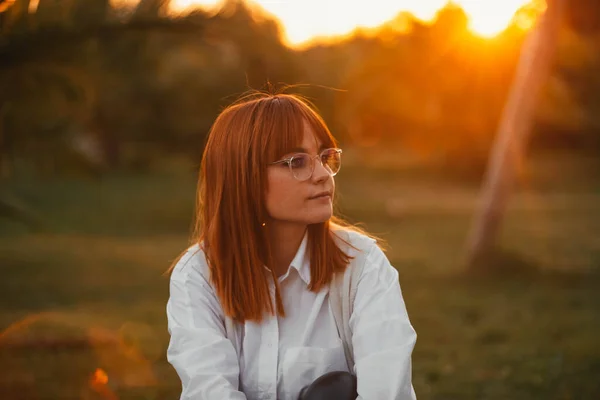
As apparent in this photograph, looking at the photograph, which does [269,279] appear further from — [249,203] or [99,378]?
[99,378]

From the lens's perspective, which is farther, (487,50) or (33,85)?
(487,50)

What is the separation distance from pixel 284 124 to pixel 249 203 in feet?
1.19

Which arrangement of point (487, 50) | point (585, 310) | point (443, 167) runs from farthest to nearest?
point (443, 167)
point (487, 50)
point (585, 310)

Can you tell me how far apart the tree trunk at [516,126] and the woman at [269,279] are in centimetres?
742

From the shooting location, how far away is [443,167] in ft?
93.4

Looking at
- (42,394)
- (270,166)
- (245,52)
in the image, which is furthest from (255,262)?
(245,52)

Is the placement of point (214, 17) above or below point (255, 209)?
above

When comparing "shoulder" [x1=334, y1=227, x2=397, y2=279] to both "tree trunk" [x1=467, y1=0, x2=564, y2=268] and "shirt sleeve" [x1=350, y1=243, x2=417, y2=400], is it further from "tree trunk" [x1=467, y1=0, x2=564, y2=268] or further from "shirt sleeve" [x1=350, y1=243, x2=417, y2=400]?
"tree trunk" [x1=467, y1=0, x2=564, y2=268]

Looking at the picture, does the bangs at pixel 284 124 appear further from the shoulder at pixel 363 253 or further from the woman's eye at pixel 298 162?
the shoulder at pixel 363 253

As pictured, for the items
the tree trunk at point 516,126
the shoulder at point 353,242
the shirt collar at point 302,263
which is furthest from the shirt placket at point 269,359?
the tree trunk at point 516,126

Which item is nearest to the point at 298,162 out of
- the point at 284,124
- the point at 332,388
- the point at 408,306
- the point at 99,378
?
the point at 284,124

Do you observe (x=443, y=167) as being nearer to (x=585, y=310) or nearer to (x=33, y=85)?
(x=585, y=310)

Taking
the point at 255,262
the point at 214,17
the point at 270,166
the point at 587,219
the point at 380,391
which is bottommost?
the point at 587,219

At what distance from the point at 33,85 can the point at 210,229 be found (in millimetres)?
3115
